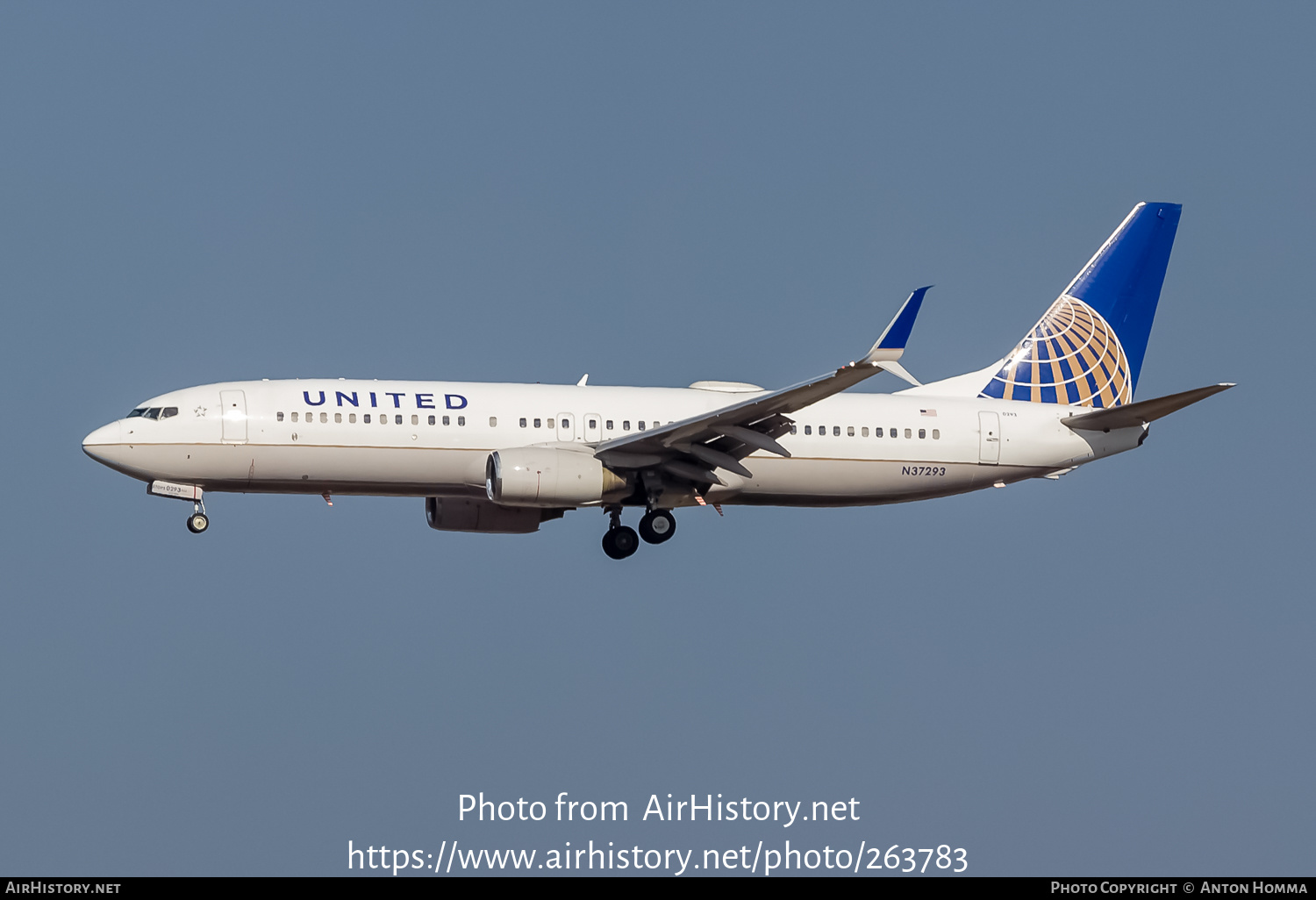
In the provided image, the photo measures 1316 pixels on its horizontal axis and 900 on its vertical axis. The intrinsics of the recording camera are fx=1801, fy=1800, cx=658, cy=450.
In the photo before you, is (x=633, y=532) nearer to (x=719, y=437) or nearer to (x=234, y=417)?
(x=719, y=437)

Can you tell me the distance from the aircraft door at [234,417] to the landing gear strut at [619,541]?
9027 millimetres

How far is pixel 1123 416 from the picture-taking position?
44.6m

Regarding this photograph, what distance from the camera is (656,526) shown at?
43375 millimetres

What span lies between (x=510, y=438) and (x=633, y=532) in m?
4.10

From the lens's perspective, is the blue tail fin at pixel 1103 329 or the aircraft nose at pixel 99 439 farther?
the blue tail fin at pixel 1103 329

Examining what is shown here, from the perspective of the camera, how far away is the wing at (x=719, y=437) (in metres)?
38.8

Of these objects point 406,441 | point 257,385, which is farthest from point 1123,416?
point 257,385

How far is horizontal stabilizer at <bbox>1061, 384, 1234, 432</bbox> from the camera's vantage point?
41094mm

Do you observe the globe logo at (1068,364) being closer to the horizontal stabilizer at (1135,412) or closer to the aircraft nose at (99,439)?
the horizontal stabilizer at (1135,412)

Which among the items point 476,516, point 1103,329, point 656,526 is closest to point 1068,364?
point 1103,329

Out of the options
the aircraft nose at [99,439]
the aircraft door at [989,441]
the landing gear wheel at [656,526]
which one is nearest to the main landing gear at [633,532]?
the landing gear wheel at [656,526]

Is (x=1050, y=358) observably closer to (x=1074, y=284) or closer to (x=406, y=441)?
(x=1074, y=284)

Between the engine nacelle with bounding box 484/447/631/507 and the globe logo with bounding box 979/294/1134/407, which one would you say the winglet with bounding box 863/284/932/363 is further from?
the globe logo with bounding box 979/294/1134/407

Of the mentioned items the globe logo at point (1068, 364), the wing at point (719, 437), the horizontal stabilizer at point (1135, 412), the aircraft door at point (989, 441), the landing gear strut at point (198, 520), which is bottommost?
the landing gear strut at point (198, 520)
